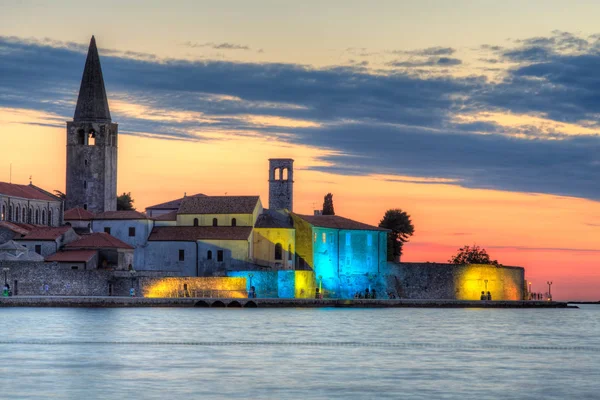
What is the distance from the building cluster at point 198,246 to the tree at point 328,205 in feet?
12.7

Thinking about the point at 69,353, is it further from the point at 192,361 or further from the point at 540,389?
the point at 540,389

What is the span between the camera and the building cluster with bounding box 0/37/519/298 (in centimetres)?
6831

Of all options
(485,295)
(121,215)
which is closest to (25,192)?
(121,215)

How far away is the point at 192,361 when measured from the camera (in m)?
32.9

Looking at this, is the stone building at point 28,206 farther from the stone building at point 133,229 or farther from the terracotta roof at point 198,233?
the terracotta roof at point 198,233

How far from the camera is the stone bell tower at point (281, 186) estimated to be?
277ft

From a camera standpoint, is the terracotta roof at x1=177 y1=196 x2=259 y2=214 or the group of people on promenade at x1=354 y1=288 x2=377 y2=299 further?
the group of people on promenade at x1=354 y1=288 x2=377 y2=299

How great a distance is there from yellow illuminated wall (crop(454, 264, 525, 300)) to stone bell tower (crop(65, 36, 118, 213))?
24.2 m

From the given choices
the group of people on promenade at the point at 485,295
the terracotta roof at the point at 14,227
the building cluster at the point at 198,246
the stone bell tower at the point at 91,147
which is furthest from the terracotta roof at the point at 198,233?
the group of people on promenade at the point at 485,295

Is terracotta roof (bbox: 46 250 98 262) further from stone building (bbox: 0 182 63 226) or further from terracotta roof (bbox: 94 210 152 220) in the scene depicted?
stone building (bbox: 0 182 63 226)

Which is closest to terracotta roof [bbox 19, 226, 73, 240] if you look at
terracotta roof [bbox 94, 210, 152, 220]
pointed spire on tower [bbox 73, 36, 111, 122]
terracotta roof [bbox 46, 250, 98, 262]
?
terracotta roof [bbox 46, 250, 98, 262]

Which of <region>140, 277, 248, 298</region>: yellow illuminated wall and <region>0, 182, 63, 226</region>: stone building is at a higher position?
<region>0, 182, 63, 226</region>: stone building

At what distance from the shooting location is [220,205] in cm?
7606

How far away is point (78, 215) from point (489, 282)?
87.3 ft
